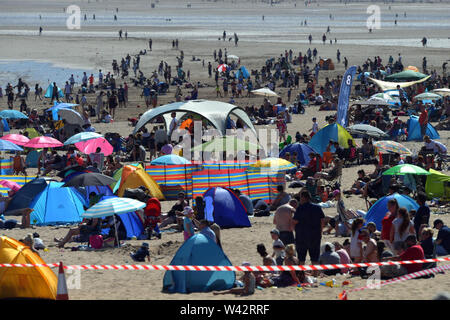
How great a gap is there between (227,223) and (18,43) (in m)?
56.8

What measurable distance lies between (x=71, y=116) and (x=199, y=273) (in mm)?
16552

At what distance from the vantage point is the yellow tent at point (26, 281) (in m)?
9.77

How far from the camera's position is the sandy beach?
10.6 m

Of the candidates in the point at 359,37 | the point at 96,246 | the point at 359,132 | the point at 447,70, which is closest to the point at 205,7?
the point at 359,37

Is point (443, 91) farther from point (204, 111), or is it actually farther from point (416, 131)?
point (204, 111)

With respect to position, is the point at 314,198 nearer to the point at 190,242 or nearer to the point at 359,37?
the point at 190,242

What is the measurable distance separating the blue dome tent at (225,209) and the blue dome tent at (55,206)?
9.35 feet

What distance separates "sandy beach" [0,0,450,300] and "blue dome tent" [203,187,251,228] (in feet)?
1.12

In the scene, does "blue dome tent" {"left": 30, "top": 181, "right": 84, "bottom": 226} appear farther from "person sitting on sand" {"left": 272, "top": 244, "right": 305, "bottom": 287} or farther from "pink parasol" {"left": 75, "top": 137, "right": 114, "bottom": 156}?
"person sitting on sand" {"left": 272, "top": 244, "right": 305, "bottom": 287}

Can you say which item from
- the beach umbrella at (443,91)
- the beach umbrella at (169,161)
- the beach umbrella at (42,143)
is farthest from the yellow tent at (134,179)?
the beach umbrella at (443,91)

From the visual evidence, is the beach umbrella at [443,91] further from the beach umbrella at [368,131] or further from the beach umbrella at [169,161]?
the beach umbrella at [169,161]

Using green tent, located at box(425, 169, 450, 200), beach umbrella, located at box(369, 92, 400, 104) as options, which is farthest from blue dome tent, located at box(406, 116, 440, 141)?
green tent, located at box(425, 169, 450, 200)

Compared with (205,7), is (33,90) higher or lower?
lower

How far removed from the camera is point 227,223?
48.8ft
